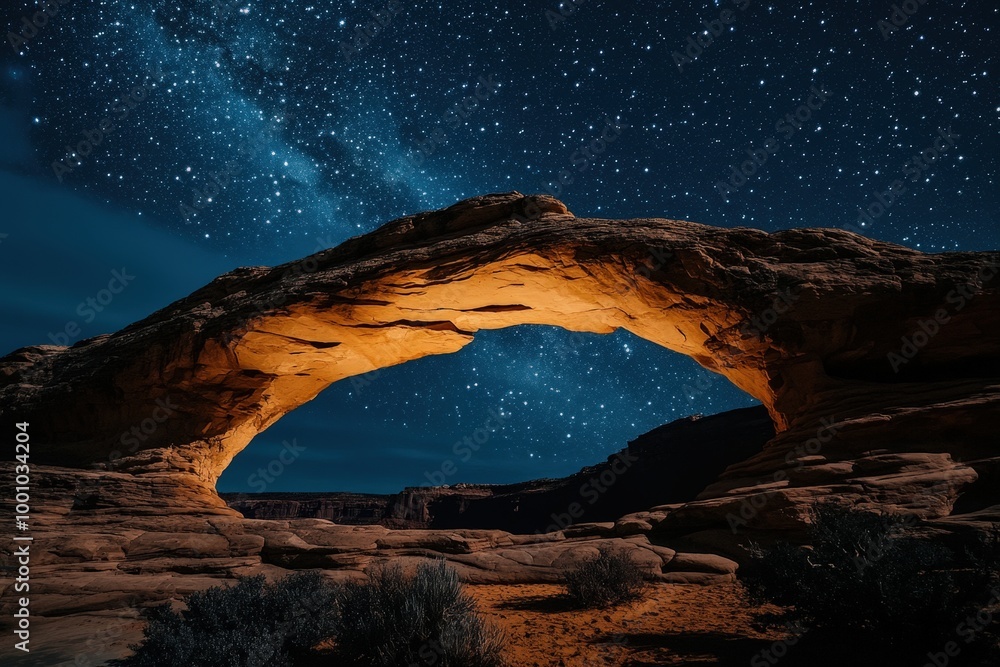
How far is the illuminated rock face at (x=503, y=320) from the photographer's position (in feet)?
33.5

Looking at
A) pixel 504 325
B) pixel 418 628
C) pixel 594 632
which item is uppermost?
pixel 504 325

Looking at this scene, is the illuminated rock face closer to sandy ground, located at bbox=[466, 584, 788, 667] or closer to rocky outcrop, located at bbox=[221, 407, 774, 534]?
sandy ground, located at bbox=[466, 584, 788, 667]

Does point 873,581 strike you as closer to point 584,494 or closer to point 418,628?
point 418,628

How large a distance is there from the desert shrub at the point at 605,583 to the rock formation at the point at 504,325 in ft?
4.16

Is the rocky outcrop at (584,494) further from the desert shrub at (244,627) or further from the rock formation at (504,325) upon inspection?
the desert shrub at (244,627)

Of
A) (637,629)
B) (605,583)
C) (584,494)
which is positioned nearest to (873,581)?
(637,629)

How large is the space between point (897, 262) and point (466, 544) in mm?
12009

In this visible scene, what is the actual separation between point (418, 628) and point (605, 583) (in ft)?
11.3

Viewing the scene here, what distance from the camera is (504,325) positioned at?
16.3 meters

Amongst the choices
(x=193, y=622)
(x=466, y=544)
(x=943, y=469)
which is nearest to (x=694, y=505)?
(x=943, y=469)

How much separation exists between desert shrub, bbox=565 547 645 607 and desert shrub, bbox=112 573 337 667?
3.35 meters

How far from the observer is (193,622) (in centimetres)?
464

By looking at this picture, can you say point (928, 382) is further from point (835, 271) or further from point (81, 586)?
point (81, 586)

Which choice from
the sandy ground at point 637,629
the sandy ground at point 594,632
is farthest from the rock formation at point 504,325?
the sandy ground at point 637,629
